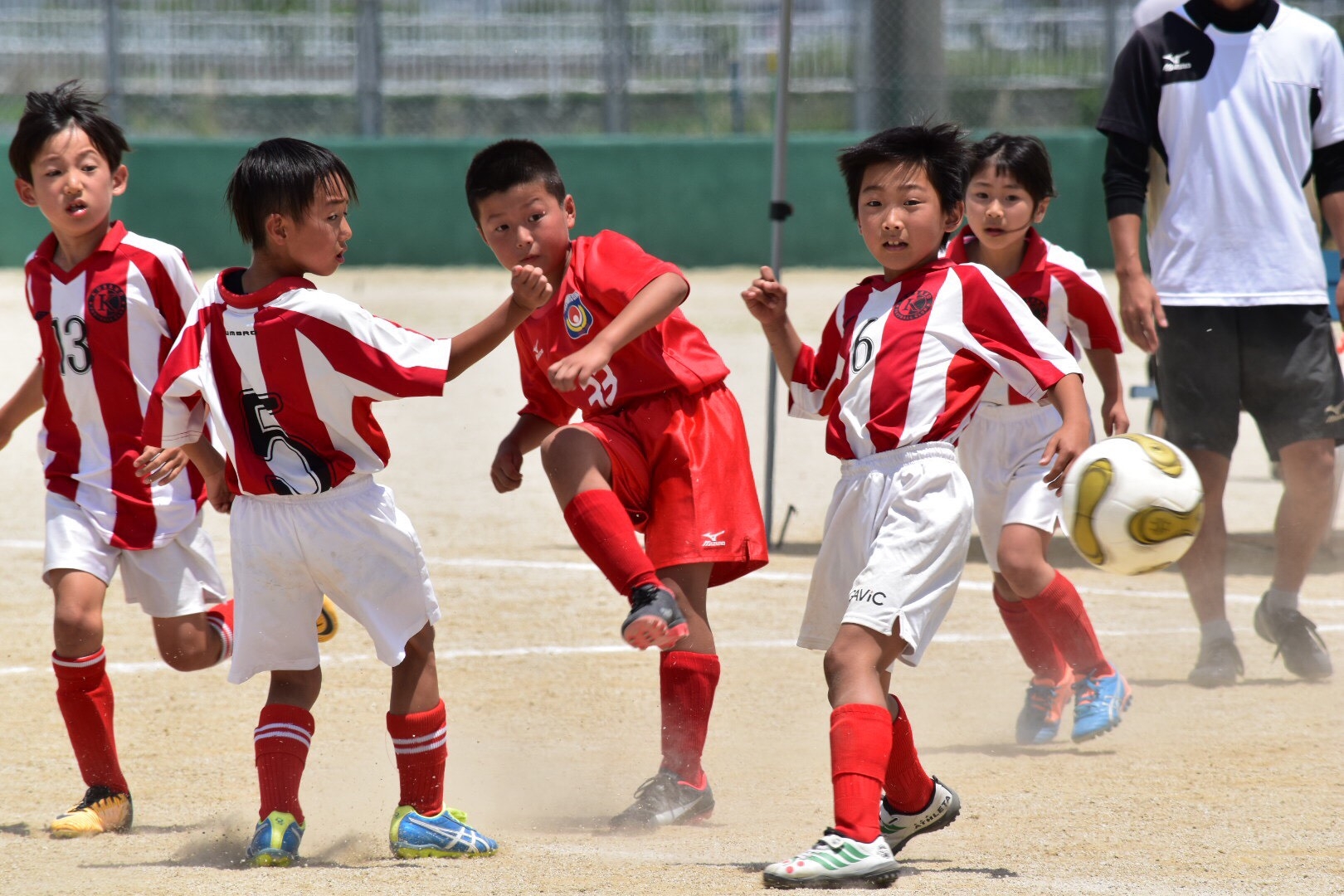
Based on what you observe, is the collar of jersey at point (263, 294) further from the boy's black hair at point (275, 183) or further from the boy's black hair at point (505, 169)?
the boy's black hair at point (505, 169)

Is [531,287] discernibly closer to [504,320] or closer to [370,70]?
[504,320]

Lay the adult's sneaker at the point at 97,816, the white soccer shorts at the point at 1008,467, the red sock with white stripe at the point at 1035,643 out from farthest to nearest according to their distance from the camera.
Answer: the red sock with white stripe at the point at 1035,643 → the white soccer shorts at the point at 1008,467 → the adult's sneaker at the point at 97,816

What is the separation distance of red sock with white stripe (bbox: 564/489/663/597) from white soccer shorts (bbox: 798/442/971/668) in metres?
0.42

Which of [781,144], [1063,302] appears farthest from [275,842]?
[781,144]

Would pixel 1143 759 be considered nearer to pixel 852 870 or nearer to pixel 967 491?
pixel 967 491

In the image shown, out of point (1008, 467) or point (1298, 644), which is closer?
point (1008, 467)

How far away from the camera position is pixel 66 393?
411 centimetres

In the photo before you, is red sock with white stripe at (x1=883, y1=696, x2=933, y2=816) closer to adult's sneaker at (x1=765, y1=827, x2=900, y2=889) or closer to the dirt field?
the dirt field

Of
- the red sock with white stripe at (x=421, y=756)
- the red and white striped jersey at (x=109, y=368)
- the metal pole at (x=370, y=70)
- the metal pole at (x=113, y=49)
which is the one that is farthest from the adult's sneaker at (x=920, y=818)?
the metal pole at (x=113, y=49)

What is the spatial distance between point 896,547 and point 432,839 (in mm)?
1251

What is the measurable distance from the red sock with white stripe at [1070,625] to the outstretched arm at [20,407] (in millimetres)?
2945

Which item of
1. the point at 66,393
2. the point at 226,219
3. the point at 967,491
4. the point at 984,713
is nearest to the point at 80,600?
the point at 66,393

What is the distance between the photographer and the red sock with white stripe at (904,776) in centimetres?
351

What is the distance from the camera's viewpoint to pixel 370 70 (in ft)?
68.2
